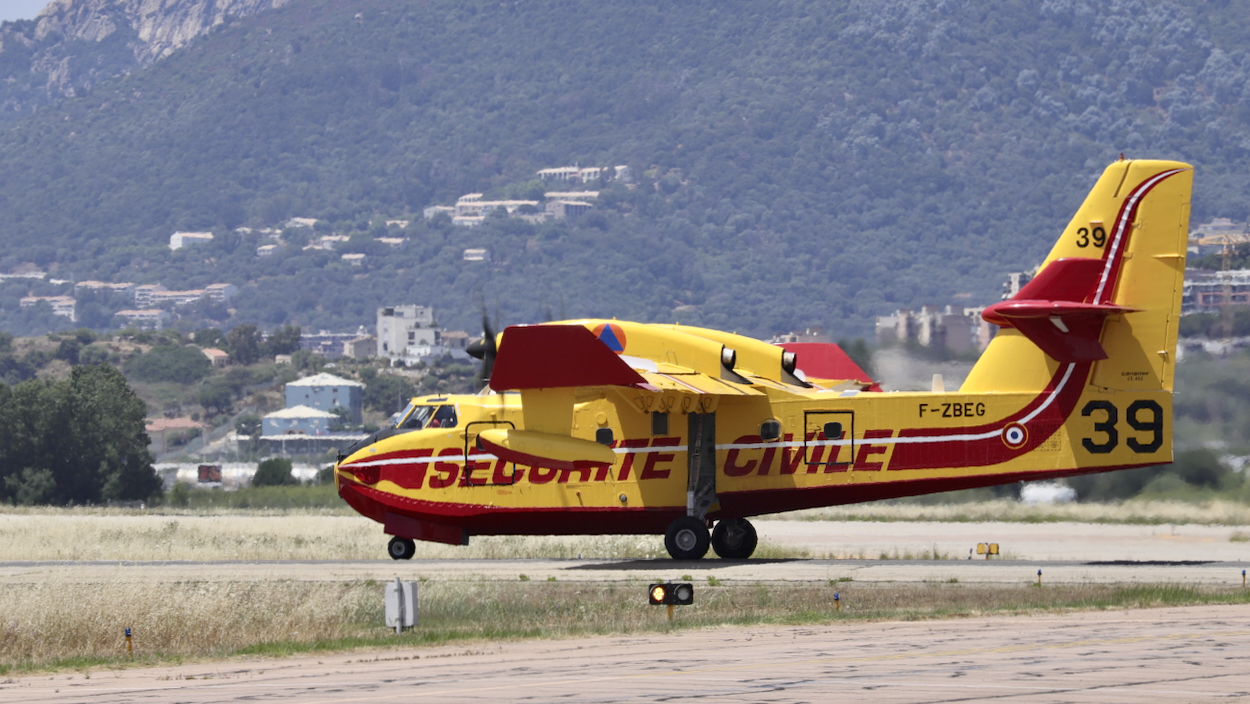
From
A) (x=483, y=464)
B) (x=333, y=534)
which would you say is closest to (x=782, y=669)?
(x=483, y=464)

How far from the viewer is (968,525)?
155ft

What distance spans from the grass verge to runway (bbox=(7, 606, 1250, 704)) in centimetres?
107

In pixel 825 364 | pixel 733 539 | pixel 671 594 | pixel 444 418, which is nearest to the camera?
pixel 671 594

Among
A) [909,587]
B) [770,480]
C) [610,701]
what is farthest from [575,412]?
[610,701]

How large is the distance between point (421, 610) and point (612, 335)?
26.0 ft

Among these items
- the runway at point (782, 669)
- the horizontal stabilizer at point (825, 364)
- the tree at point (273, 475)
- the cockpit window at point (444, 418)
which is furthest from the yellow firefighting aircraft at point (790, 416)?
the tree at point (273, 475)

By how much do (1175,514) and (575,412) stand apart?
20.4 metres

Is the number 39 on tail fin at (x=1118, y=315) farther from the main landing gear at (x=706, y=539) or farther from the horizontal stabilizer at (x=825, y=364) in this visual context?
the main landing gear at (x=706, y=539)

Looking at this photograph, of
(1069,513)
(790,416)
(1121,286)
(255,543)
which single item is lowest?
(255,543)

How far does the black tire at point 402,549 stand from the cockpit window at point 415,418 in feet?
7.76

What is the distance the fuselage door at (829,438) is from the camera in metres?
31.6

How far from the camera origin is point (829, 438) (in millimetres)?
31766

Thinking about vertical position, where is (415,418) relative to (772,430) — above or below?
above

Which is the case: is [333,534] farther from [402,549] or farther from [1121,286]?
[1121,286]
